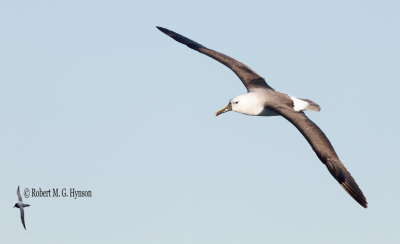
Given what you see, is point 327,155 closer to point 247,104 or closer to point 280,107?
point 280,107

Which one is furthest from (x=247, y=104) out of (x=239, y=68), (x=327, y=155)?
(x=327, y=155)

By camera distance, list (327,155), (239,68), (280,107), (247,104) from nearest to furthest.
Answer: (327,155), (280,107), (247,104), (239,68)

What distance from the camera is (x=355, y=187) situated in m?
23.4

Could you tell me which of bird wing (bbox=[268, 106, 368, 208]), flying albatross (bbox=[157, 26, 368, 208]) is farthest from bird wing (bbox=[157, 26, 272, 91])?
bird wing (bbox=[268, 106, 368, 208])

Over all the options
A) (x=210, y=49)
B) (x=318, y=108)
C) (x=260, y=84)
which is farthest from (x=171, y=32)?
(x=318, y=108)

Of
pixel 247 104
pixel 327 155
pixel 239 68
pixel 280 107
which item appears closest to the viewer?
pixel 327 155

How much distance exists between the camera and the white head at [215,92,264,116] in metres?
26.1

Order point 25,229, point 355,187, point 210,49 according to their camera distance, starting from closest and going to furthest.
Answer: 1. point 355,187
2. point 25,229
3. point 210,49

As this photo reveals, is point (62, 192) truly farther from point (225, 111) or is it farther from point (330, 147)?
point (330, 147)

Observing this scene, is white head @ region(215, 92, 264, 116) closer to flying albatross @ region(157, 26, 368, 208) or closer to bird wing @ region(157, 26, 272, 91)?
flying albatross @ region(157, 26, 368, 208)

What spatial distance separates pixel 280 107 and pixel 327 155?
2.48m

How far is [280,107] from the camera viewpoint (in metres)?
25.6

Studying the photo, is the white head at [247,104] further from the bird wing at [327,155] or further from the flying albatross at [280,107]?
the bird wing at [327,155]

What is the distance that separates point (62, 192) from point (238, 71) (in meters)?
6.79
